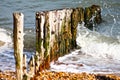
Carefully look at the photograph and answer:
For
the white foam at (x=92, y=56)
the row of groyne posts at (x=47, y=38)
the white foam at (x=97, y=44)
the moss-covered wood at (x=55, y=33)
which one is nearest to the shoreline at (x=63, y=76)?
the row of groyne posts at (x=47, y=38)

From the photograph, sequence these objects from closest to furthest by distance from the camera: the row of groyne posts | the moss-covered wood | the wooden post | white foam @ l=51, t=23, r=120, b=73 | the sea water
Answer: the wooden post → the row of groyne posts → the moss-covered wood → white foam @ l=51, t=23, r=120, b=73 → the sea water

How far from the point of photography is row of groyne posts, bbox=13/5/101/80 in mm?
7758

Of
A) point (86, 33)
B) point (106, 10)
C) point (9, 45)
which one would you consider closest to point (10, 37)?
point (9, 45)

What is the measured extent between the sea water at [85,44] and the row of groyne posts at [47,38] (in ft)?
1.54

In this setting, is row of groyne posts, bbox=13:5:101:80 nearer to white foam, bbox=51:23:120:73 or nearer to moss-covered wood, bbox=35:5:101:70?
moss-covered wood, bbox=35:5:101:70

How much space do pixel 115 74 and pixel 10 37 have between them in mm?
6392

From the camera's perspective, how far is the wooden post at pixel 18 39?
24.6 feet

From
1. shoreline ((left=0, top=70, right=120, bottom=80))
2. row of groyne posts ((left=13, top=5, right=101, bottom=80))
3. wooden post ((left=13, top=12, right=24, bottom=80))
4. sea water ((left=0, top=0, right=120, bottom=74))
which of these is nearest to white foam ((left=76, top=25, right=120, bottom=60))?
sea water ((left=0, top=0, right=120, bottom=74))

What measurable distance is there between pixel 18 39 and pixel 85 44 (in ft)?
21.2

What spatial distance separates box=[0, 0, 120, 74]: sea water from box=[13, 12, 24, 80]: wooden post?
2.62 metres

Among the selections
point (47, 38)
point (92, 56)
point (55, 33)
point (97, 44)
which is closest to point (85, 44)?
point (97, 44)

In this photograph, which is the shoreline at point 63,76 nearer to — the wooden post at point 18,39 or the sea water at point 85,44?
the sea water at point 85,44

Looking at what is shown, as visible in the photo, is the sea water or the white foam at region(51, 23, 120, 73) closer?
the white foam at region(51, 23, 120, 73)

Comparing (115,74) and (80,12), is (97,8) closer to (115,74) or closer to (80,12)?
(80,12)
